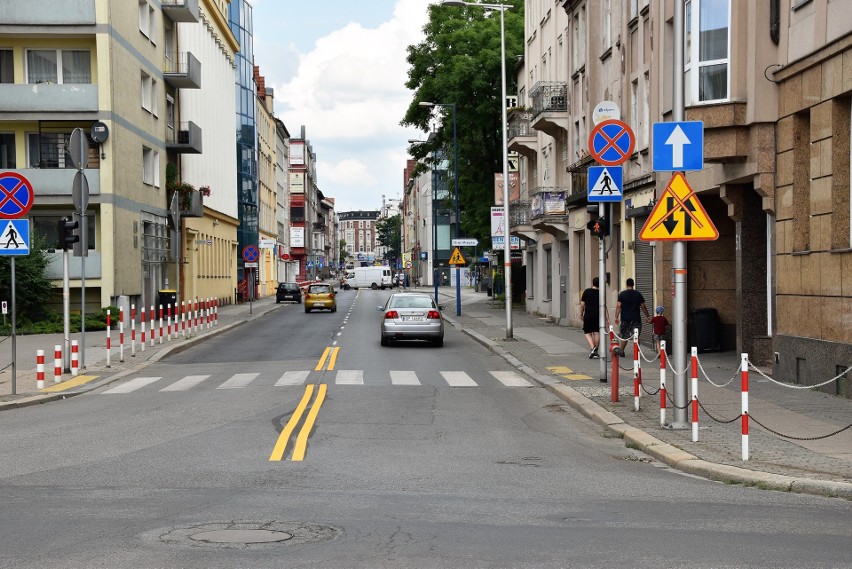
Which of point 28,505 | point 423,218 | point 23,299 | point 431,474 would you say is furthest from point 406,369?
point 423,218

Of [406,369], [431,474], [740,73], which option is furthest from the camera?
[406,369]

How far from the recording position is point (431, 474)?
9.74 metres

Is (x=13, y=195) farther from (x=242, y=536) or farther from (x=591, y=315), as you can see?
(x=591, y=315)

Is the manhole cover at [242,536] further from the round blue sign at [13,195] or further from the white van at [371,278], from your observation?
the white van at [371,278]

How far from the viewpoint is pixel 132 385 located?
19.3 meters

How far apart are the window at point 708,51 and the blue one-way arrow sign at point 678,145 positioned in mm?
6620

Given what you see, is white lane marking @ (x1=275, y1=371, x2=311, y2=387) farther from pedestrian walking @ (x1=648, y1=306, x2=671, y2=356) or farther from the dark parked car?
the dark parked car

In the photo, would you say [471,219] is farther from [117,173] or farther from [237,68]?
[237,68]

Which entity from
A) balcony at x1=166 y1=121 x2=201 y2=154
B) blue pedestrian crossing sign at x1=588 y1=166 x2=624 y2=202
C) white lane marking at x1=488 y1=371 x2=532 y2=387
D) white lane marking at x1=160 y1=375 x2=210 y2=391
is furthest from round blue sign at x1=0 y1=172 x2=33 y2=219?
balcony at x1=166 y1=121 x2=201 y2=154

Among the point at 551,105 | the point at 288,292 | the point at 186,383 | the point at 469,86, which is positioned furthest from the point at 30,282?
the point at 288,292

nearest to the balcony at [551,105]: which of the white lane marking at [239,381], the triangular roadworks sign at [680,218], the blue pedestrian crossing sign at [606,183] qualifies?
the white lane marking at [239,381]

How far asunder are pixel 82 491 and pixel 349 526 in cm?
272

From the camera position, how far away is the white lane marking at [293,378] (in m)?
19.0

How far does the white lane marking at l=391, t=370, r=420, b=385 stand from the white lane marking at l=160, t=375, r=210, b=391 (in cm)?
359
